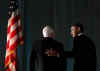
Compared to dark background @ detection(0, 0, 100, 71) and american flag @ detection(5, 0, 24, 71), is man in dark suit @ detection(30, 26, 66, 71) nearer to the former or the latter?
american flag @ detection(5, 0, 24, 71)

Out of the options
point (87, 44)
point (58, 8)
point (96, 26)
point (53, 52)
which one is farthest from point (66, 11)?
point (53, 52)

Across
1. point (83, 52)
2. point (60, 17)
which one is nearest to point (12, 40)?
point (60, 17)

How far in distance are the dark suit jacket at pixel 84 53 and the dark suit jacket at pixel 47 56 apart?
16.3 inches

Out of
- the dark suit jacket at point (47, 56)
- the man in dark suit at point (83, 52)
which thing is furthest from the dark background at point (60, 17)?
the dark suit jacket at point (47, 56)

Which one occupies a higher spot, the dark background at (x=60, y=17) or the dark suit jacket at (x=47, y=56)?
the dark background at (x=60, y=17)

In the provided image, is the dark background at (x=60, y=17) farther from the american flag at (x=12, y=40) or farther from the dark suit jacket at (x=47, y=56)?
the dark suit jacket at (x=47, y=56)

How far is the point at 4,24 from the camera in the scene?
6559 mm

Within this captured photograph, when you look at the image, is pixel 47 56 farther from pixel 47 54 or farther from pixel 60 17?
pixel 60 17

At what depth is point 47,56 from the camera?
441 cm

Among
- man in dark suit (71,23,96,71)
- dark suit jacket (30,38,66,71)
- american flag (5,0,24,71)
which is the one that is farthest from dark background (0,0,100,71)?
dark suit jacket (30,38,66,71)

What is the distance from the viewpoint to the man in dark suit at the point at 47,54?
434 centimetres

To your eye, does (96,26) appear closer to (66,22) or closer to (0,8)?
(66,22)

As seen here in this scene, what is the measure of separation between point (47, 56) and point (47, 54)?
32mm

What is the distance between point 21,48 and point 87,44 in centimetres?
211
